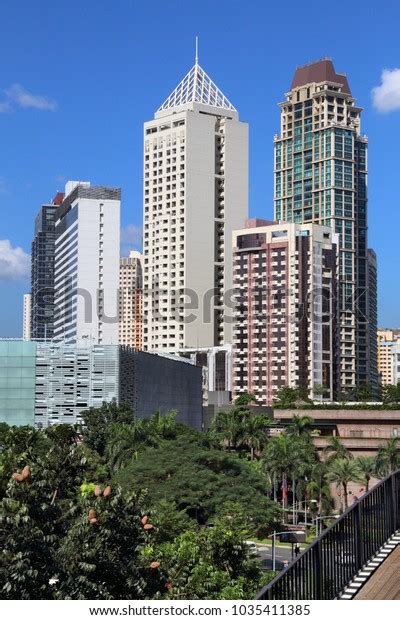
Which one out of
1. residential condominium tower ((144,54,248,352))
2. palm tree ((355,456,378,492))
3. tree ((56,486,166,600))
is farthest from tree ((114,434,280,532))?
residential condominium tower ((144,54,248,352))

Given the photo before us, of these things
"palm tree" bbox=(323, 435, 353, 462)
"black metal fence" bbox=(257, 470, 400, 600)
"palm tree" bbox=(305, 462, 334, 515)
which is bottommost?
"palm tree" bbox=(305, 462, 334, 515)

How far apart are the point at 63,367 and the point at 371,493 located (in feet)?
254

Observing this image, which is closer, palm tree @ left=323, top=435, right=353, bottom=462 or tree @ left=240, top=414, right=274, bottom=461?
palm tree @ left=323, top=435, right=353, bottom=462

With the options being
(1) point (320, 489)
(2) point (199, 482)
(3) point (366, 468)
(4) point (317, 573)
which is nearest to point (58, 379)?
(1) point (320, 489)

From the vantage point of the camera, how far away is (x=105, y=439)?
296 ft

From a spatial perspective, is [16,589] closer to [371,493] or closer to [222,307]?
[371,493]

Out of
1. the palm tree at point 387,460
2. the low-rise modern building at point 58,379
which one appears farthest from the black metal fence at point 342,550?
the low-rise modern building at point 58,379

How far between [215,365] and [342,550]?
161m

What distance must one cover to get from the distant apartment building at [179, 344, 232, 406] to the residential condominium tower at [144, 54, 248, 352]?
27.9 feet

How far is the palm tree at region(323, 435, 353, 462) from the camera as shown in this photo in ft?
273

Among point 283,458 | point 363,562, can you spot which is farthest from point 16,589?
point 283,458

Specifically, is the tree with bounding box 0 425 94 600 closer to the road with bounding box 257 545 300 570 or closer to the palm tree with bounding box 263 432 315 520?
the road with bounding box 257 545 300 570

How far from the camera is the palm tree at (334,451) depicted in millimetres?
83119

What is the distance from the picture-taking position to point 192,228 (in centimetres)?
19300
